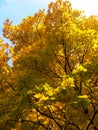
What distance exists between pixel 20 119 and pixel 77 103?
395 centimetres

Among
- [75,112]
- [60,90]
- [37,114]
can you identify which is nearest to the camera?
[60,90]

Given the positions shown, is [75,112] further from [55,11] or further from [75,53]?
[55,11]

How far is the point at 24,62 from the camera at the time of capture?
52.3 feet

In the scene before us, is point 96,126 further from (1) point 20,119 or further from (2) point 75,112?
(1) point 20,119

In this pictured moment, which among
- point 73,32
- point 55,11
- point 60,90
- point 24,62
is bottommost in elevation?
point 60,90

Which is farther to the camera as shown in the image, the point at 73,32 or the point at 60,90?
the point at 73,32

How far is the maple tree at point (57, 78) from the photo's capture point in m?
14.1

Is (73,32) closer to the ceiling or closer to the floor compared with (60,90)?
closer to the ceiling

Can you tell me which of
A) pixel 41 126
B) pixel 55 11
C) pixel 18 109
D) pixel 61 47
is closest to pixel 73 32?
pixel 61 47

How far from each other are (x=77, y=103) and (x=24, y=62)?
11.8 feet

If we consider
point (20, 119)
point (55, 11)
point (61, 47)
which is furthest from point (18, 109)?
point (55, 11)

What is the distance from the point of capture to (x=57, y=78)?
16609 millimetres

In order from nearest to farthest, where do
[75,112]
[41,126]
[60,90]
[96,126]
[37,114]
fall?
[60,90], [75,112], [96,126], [37,114], [41,126]

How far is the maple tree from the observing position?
46.2 ft
